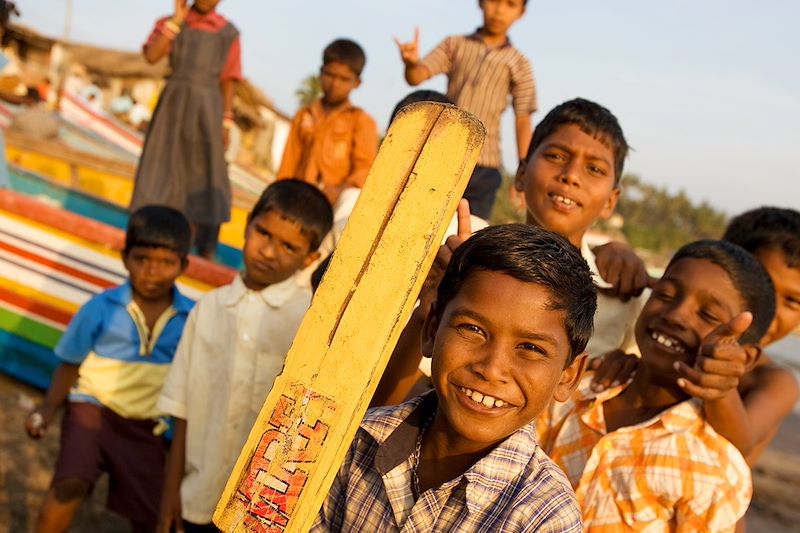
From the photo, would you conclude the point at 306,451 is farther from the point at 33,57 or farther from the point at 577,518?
the point at 33,57

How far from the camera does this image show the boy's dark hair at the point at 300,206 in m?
2.53

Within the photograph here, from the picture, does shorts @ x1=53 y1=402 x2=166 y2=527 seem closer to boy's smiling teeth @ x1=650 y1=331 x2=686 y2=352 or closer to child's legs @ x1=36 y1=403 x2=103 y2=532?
child's legs @ x1=36 y1=403 x2=103 y2=532

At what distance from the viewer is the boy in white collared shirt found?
7.98ft

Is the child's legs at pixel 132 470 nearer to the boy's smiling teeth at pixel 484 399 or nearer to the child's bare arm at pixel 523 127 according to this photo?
the boy's smiling teeth at pixel 484 399

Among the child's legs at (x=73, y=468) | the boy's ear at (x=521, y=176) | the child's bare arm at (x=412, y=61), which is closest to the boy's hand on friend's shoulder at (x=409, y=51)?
the child's bare arm at (x=412, y=61)

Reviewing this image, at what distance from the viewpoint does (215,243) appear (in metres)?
5.40

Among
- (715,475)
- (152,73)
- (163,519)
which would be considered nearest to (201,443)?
(163,519)

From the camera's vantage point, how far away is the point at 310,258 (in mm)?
2680

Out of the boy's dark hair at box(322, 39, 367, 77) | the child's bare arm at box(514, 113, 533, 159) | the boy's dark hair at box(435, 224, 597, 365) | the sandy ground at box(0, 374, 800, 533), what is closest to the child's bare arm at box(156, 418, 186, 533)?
the sandy ground at box(0, 374, 800, 533)

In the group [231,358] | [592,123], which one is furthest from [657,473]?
[231,358]

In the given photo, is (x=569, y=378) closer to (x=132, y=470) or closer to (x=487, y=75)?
(x=132, y=470)

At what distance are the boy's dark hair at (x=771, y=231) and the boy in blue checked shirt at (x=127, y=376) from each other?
2354 millimetres

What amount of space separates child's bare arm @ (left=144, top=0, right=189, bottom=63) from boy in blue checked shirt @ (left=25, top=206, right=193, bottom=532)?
82.9 inches

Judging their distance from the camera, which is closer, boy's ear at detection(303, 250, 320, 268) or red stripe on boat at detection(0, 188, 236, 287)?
boy's ear at detection(303, 250, 320, 268)
